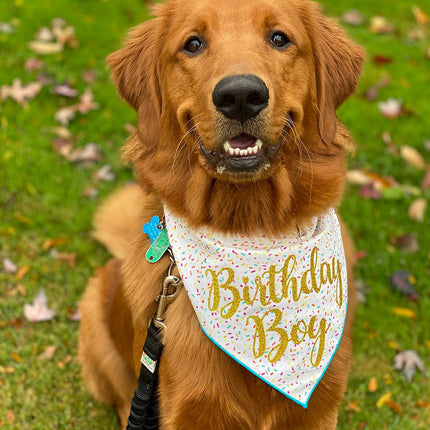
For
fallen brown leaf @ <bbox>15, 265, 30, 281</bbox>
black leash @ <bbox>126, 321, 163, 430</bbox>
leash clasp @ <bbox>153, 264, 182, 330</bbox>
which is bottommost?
fallen brown leaf @ <bbox>15, 265, 30, 281</bbox>

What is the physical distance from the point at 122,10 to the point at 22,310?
403 centimetres

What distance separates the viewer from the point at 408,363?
146 inches

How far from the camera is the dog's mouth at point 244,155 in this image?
93.9 inches

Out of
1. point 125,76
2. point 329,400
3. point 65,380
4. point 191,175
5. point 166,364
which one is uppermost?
point 125,76

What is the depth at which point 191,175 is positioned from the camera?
8.80 ft

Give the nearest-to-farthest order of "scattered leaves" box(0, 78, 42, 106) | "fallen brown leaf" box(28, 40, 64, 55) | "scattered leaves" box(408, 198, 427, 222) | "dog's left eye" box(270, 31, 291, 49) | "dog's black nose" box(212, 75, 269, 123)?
1. "dog's black nose" box(212, 75, 269, 123)
2. "dog's left eye" box(270, 31, 291, 49)
3. "scattered leaves" box(408, 198, 427, 222)
4. "scattered leaves" box(0, 78, 42, 106)
5. "fallen brown leaf" box(28, 40, 64, 55)

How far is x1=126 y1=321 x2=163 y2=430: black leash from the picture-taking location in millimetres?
2658

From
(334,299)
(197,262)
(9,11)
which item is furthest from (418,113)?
(9,11)

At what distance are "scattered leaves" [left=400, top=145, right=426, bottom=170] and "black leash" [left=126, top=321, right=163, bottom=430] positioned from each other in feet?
10.8

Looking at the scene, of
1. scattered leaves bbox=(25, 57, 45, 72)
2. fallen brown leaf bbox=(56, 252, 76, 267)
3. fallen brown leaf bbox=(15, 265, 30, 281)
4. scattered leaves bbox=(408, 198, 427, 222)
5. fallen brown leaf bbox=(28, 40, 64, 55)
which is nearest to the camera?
fallen brown leaf bbox=(15, 265, 30, 281)

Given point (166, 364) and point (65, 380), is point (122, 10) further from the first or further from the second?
point (166, 364)

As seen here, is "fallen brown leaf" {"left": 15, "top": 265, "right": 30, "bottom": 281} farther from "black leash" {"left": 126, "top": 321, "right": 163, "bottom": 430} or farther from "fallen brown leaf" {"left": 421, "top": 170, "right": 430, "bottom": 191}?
"fallen brown leaf" {"left": 421, "top": 170, "right": 430, "bottom": 191}

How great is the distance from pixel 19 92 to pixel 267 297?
12.5 ft

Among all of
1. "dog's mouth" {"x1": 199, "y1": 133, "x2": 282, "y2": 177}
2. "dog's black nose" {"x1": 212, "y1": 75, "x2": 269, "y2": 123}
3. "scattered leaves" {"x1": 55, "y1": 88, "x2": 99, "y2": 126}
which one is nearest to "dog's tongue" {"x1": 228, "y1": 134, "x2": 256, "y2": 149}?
"dog's mouth" {"x1": 199, "y1": 133, "x2": 282, "y2": 177}
